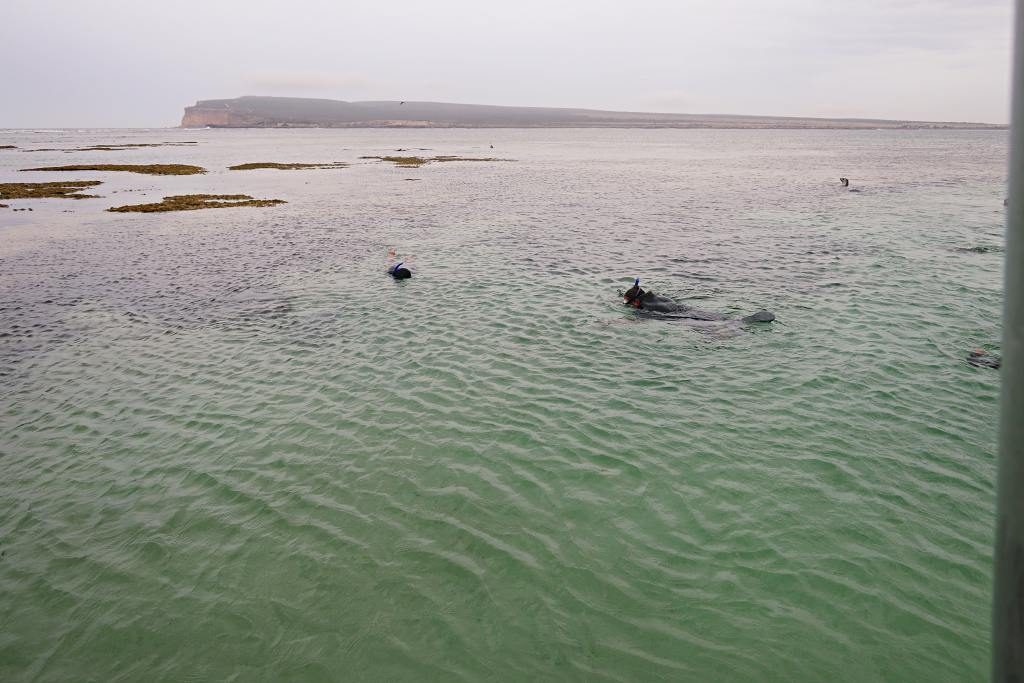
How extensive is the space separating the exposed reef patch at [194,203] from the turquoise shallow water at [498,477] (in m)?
25.7

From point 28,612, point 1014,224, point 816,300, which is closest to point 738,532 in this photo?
point 1014,224

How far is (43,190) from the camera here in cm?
6356

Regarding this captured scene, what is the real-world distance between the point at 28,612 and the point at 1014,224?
12.5m

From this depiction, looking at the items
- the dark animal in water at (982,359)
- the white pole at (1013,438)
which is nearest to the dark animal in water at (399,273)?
the dark animal in water at (982,359)

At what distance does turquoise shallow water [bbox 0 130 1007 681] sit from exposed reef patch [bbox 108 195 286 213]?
25728mm

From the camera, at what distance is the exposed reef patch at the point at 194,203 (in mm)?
51906

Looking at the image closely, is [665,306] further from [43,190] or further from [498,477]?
[43,190]

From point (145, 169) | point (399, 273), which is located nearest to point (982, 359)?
point (399, 273)

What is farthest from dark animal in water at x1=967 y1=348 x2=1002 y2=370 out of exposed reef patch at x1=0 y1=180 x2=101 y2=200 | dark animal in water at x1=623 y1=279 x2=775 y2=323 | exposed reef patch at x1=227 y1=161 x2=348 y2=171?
exposed reef patch at x1=227 y1=161 x2=348 y2=171

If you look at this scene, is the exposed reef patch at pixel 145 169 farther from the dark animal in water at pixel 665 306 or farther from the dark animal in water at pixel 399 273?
the dark animal in water at pixel 665 306

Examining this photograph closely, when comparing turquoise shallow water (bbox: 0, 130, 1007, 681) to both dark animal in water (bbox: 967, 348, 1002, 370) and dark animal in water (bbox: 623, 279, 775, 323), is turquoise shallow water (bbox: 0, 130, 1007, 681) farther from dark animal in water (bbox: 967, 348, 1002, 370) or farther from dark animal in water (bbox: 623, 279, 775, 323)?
dark animal in water (bbox: 623, 279, 775, 323)

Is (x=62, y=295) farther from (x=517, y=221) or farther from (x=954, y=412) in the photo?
(x=954, y=412)

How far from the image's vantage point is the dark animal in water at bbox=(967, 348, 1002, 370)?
55.8ft

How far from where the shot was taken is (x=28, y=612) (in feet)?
30.4
